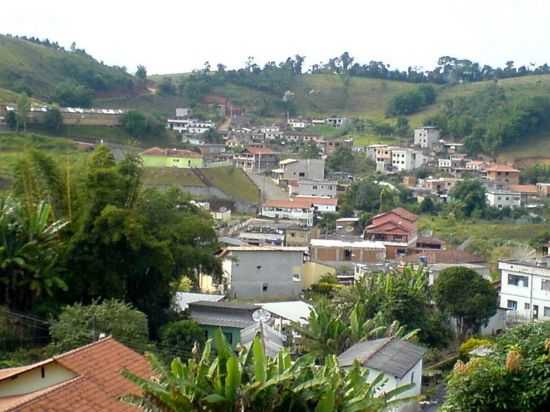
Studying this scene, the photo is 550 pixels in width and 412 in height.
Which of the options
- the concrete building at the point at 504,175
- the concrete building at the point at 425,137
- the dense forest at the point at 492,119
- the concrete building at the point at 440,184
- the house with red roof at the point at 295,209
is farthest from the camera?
the concrete building at the point at 425,137

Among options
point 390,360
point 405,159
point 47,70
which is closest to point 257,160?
point 405,159

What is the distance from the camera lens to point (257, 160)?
193 ft

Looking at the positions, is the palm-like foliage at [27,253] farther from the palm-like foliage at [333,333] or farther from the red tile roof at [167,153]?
the red tile roof at [167,153]

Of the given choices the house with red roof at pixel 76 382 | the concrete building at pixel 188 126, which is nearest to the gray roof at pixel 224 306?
the house with red roof at pixel 76 382

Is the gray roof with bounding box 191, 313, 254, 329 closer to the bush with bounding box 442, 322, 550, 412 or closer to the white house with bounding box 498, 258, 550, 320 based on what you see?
the white house with bounding box 498, 258, 550, 320

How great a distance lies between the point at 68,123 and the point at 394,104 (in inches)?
1308

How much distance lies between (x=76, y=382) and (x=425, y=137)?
60552mm

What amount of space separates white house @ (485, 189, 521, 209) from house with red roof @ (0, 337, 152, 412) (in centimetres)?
4031

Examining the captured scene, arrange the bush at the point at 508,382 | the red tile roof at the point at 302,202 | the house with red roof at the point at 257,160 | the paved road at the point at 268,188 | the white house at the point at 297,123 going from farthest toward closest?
the white house at the point at 297,123
the house with red roof at the point at 257,160
the paved road at the point at 268,188
the red tile roof at the point at 302,202
the bush at the point at 508,382

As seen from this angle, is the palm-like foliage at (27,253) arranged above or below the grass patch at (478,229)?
above

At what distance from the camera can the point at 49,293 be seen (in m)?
16.4

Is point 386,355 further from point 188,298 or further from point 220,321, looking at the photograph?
point 188,298

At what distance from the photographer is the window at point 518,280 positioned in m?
25.1

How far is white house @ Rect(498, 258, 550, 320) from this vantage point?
2455 centimetres
